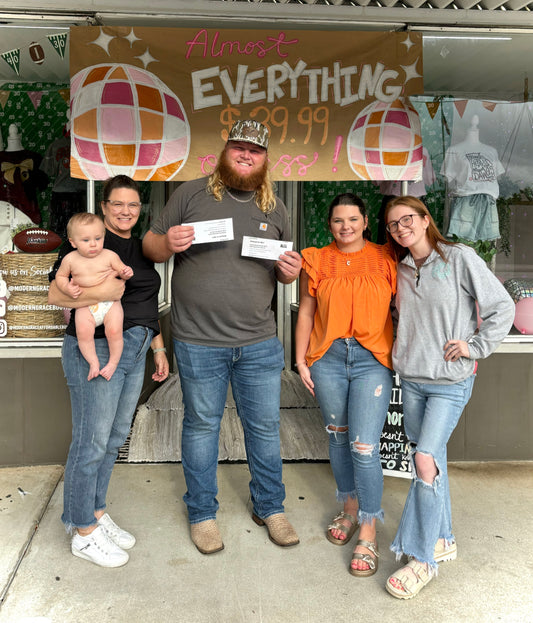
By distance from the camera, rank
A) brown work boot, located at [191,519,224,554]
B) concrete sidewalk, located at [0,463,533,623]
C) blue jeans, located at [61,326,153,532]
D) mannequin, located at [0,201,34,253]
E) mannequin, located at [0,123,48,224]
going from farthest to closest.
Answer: mannequin, located at [0,123,48,224], mannequin, located at [0,201,34,253], brown work boot, located at [191,519,224,554], blue jeans, located at [61,326,153,532], concrete sidewalk, located at [0,463,533,623]

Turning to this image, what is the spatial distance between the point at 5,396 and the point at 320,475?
84.5 inches

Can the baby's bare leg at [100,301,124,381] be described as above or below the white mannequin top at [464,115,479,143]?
below

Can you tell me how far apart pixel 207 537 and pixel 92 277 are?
4.62ft

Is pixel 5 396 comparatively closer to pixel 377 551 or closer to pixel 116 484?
pixel 116 484

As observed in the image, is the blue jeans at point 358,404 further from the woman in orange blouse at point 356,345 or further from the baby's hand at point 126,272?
the baby's hand at point 126,272

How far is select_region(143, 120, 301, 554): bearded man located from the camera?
110 inches

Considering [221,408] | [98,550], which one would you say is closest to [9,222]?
[221,408]

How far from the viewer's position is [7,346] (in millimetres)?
3922

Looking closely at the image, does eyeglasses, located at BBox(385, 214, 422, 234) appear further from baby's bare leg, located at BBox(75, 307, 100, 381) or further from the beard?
baby's bare leg, located at BBox(75, 307, 100, 381)

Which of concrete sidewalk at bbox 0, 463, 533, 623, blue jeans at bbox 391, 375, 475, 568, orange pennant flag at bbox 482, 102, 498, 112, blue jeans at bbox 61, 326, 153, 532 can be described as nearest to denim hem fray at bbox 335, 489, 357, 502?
concrete sidewalk at bbox 0, 463, 533, 623

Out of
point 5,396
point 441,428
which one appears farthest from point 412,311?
point 5,396

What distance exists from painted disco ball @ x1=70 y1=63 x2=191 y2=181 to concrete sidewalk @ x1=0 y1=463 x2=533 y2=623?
2036 mm

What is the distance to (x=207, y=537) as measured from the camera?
295cm

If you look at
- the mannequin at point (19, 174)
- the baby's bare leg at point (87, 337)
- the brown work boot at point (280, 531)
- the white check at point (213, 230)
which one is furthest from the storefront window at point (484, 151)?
the mannequin at point (19, 174)
